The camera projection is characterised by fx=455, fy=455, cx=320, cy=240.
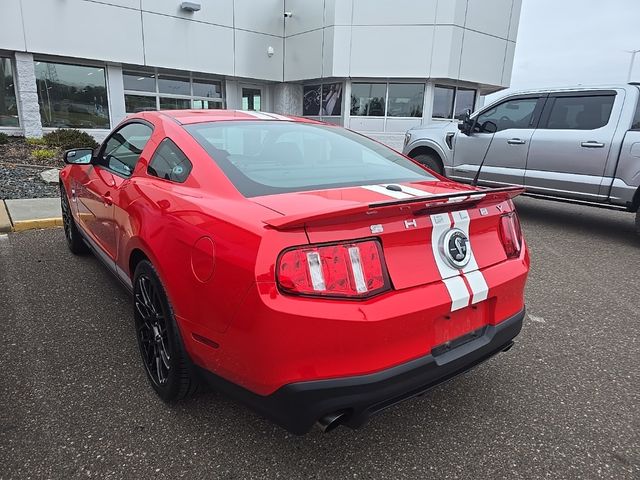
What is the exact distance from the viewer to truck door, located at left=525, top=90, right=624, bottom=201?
5.82 meters

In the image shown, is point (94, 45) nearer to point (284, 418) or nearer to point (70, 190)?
point (70, 190)

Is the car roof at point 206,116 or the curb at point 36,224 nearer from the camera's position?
the car roof at point 206,116

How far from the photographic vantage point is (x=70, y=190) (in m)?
4.28

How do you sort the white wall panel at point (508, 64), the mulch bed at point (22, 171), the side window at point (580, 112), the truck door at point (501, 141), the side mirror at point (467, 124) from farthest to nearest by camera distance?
the white wall panel at point (508, 64), the mulch bed at point (22, 171), the side mirror at point (467, 124), the truck door at point (501, 141), the side window at point (580, 112)

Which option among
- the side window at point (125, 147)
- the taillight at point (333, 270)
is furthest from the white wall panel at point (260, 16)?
the taillight at point (333, 270)

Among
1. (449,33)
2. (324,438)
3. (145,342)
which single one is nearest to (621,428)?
(324,438)

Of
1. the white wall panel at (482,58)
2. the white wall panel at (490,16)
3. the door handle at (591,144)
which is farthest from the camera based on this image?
the white wall panel at (482,58)

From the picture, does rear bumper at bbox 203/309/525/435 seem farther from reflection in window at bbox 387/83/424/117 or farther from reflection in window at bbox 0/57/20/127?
reflection in window at bbox 387/83/424/117

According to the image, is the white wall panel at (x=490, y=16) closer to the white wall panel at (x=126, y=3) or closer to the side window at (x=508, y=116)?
the side window at (x=508, y=116)

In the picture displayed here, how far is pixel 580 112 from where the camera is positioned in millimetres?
6125

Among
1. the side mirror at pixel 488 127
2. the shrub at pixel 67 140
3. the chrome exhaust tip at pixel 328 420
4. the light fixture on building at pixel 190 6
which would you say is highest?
the light fixture on building at pixel 190 6

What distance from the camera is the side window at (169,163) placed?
237 centimetres

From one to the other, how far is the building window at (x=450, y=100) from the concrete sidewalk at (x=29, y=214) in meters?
13.6

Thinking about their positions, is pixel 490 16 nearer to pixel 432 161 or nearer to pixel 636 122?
pixel 432 161
